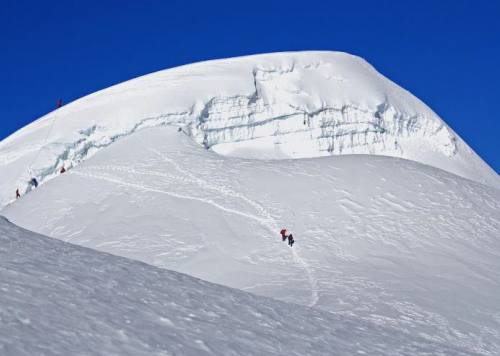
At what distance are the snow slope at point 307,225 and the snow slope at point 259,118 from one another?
212 inches

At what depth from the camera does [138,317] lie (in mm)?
7816

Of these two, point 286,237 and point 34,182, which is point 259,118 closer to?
point 34,182

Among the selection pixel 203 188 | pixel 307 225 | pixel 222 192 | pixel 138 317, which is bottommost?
pixel 138 317

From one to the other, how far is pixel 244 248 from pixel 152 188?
30.2 feet

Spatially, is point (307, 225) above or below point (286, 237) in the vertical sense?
above

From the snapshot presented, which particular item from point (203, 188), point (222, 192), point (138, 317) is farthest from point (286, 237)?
point (138, 317)

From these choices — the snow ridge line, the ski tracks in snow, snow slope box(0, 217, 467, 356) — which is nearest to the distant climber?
the ski tracks in snow

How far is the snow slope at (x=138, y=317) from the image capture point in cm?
681

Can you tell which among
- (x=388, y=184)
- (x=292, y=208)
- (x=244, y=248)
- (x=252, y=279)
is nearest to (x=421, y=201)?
(x=388, y=184)

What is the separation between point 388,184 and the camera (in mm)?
36500

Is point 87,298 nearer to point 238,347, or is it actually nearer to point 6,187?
point 238,347

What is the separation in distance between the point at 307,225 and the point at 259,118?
2205 centimetres

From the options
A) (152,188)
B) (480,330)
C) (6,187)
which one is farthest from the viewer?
(6,187)

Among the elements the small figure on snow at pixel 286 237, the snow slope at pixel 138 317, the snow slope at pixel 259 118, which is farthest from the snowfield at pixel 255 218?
the small figure on snow at pixel 286 237
